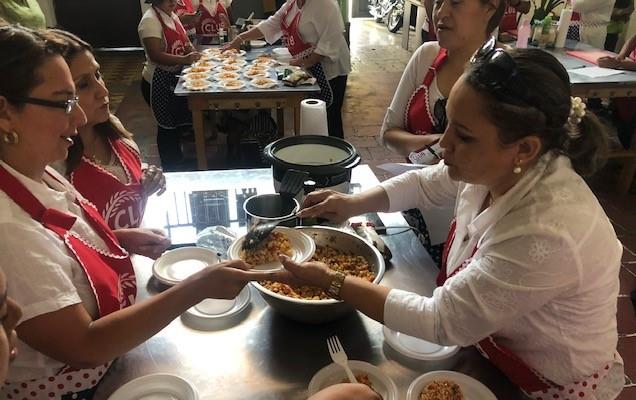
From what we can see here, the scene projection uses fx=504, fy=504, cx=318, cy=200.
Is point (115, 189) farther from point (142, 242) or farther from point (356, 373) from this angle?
point (356, 373)

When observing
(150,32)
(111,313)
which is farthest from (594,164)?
(150,32)

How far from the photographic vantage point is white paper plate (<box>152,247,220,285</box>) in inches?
60.7

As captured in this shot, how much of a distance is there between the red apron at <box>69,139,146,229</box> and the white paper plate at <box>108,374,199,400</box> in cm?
76

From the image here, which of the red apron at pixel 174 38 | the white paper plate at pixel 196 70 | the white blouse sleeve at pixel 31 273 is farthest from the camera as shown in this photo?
the red apron at pixel 174 38

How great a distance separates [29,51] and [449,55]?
1548 millimetres

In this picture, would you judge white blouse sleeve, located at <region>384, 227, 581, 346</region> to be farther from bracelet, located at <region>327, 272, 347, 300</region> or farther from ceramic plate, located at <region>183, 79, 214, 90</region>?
ceramic plate, located at <region>183, 79, 214, 90</region>

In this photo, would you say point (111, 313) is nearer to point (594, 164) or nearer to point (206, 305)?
point (206, 305)

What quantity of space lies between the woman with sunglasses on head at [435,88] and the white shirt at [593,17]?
391cm

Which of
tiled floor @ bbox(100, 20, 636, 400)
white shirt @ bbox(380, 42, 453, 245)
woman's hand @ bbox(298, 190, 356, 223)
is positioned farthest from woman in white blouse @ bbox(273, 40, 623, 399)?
tiled floor @ bbox(100, 20, 636, 400)

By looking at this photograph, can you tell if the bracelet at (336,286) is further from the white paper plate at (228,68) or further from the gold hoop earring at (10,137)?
the white paper plate at (228,68)

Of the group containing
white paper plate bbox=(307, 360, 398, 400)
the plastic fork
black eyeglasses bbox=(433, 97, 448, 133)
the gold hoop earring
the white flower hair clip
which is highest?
the white flower hair clip

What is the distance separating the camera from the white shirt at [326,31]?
402 centimetres

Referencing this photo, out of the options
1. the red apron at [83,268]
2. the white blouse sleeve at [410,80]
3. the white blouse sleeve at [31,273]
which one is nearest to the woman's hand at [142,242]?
the red apron at [83,268]

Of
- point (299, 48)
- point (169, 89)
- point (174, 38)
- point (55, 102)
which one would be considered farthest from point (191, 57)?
point (55, 102)
